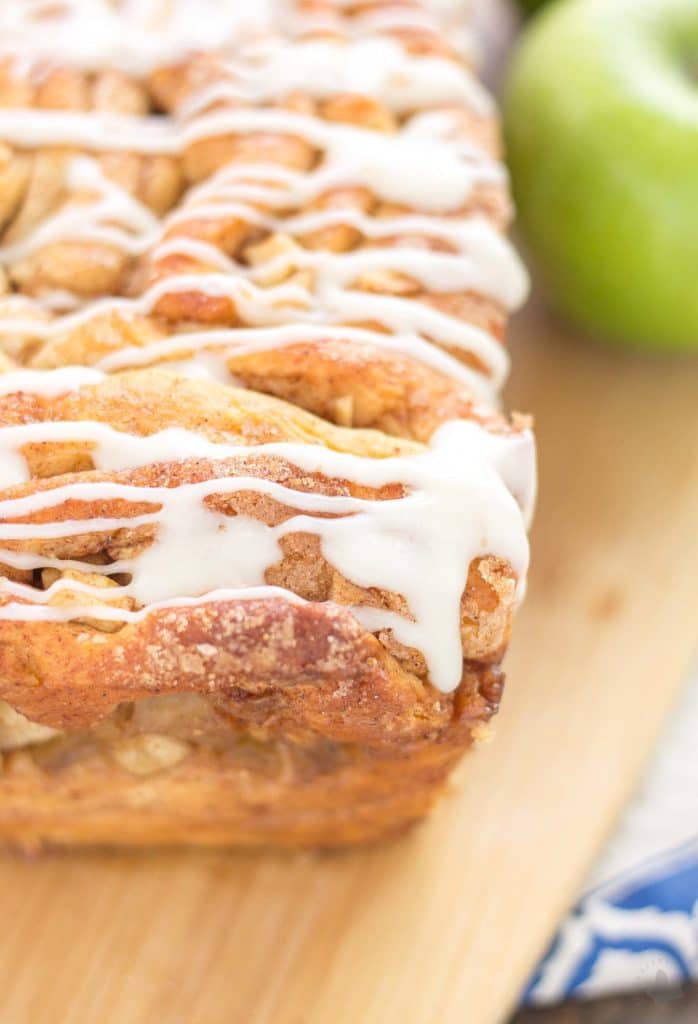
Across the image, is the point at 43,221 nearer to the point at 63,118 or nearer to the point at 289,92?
the point at 63,118

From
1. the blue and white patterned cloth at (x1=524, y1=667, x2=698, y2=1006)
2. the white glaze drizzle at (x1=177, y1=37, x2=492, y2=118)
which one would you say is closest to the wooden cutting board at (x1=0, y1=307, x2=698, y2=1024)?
the blue and white patterned cloth at (x1=524, y1=667, x2=698, y2=1006)

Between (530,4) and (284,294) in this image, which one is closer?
(284,294)

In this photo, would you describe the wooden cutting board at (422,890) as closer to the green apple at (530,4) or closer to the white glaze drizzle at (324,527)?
the white glaze drizzle at (324,527)

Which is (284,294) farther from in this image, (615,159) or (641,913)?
(641,913)

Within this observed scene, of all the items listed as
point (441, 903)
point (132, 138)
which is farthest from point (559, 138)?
point (441, 903)

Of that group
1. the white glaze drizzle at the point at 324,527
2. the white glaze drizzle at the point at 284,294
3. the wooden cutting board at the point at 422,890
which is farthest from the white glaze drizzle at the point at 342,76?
the wooden cutting board at the point at 422,890

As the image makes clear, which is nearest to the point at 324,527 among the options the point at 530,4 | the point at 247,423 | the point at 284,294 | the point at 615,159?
the point at 247,423

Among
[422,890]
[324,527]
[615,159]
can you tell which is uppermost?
[615,159]

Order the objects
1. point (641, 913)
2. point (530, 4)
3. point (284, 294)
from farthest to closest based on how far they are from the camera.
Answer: point (530, 4) → point (641, 913) → point (284, 294)

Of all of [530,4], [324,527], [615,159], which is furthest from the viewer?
[530,4]
